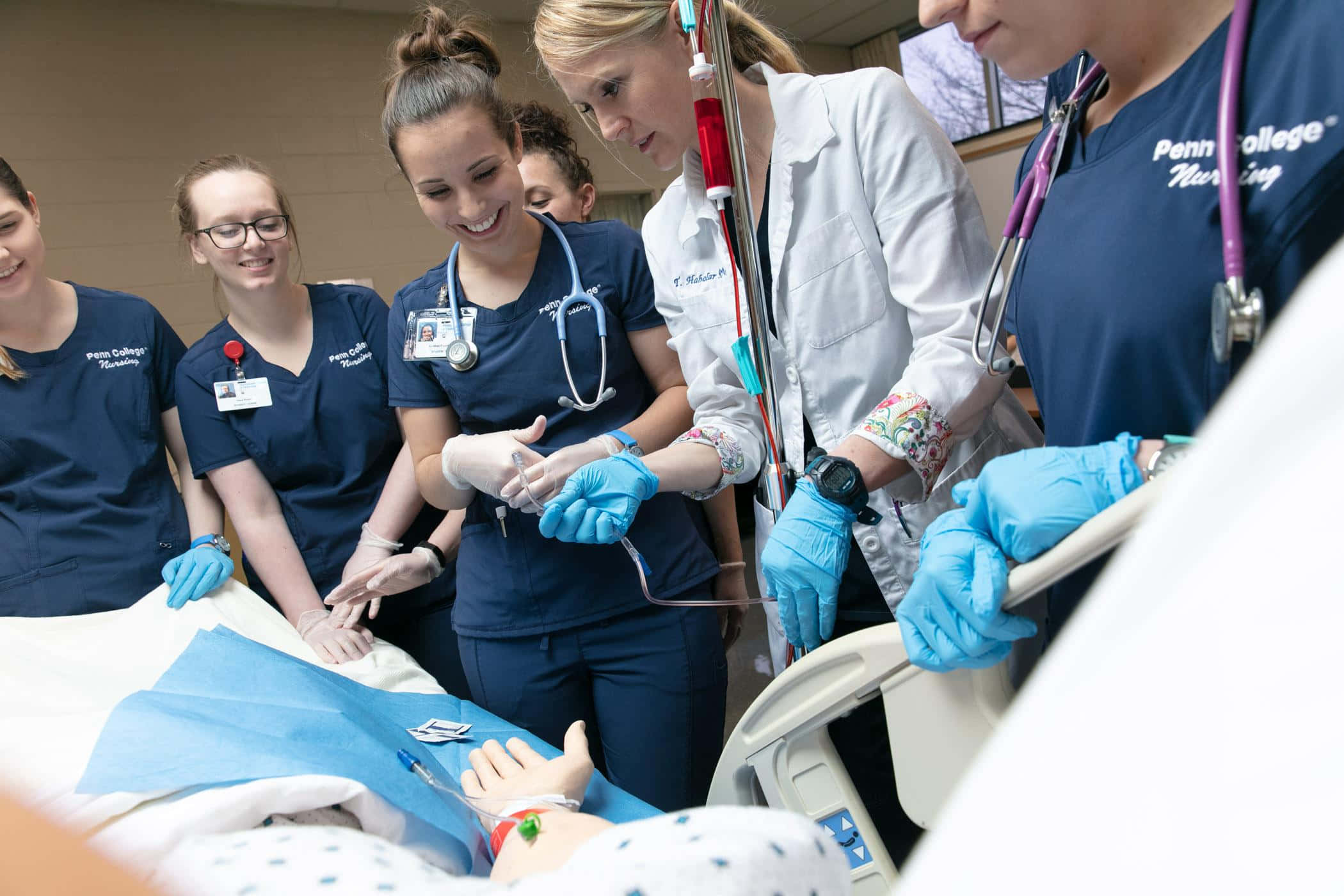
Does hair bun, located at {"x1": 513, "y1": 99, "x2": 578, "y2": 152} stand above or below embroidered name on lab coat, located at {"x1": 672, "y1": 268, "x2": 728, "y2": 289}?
above

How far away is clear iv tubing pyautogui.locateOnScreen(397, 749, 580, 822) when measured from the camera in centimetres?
110

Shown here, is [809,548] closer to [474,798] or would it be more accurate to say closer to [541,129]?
[474,798]

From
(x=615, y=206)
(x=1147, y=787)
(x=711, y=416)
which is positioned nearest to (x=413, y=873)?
(x=1147, y=787)

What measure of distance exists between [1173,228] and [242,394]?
171 cm

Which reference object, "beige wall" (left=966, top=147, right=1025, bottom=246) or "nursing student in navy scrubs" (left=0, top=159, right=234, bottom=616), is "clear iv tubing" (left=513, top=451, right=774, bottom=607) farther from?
"beige wall" (left=966, top=147, right=1025, bottom=246)

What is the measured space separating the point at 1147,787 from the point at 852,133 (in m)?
1.18

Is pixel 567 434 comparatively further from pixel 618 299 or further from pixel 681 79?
pixel 681 79

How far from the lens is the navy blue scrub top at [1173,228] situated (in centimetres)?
70

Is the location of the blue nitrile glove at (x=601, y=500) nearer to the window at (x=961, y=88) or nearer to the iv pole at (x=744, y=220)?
the iv pole at (x=744, y=220)

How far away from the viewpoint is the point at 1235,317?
67 centimetres

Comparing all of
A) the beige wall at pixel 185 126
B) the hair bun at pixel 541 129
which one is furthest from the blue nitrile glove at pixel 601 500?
the beige wall at pixel 185 126

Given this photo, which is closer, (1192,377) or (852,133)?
(1192,377)

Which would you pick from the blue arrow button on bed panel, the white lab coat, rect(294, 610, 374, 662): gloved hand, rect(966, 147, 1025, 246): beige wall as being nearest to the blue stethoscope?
the white lab coat

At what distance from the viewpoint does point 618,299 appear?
167 cm
